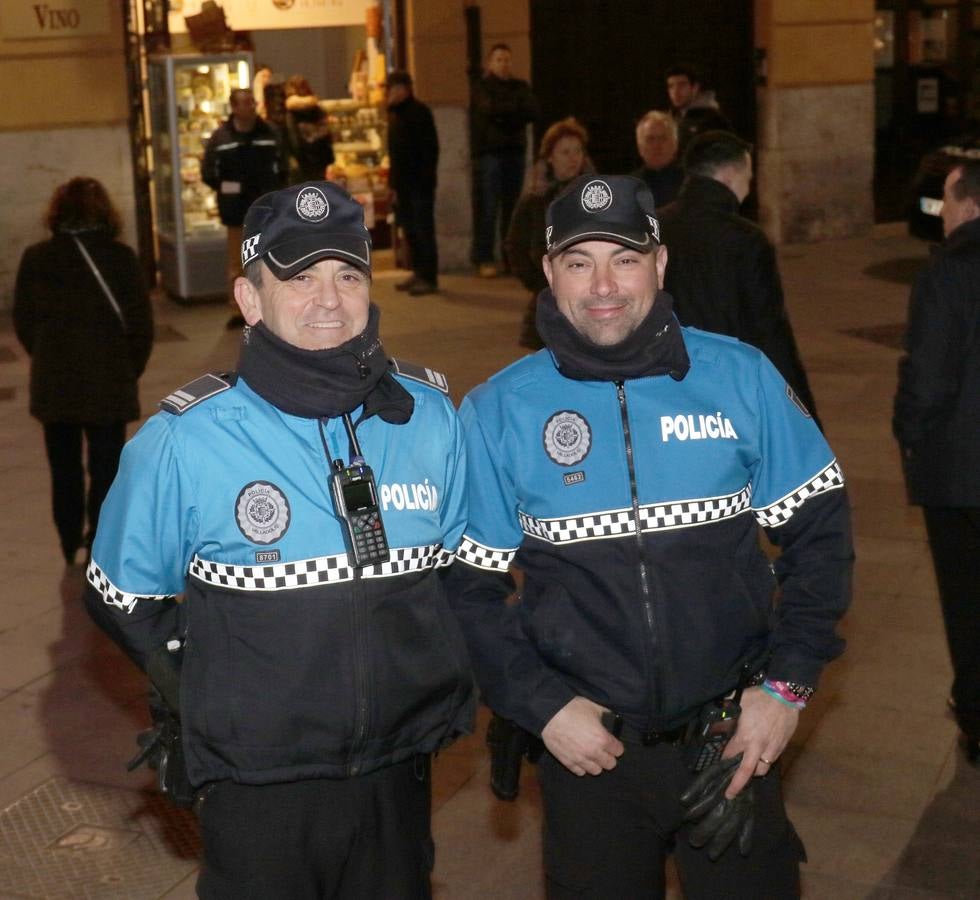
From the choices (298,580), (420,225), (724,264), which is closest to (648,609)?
(298,580)

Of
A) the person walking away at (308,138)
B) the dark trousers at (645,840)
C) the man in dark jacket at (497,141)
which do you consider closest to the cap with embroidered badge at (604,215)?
the dark trousers at (645,840)

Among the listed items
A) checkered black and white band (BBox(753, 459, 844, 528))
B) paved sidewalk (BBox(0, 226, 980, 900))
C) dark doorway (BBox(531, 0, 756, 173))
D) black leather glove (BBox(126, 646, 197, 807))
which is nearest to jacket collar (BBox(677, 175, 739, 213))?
paved sidewalk (BBox(0, 226, 980, 900))

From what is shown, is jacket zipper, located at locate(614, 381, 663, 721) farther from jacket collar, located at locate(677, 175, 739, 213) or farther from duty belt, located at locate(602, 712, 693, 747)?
jacket collar, located at locate(677, 175, 739, 213)

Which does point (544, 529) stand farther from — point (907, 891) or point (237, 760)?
point (907, 891)

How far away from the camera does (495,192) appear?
15930 mm

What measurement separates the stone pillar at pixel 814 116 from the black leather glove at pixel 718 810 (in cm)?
1433

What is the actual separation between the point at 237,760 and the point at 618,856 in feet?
2.76

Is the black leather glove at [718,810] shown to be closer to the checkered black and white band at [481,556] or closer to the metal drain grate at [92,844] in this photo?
the checkered black and white band at [481,556]

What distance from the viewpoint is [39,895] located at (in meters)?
4.89

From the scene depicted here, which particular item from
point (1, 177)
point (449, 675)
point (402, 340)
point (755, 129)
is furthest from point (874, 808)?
point (755, 129)

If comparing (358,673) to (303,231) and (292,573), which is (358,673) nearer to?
(292,573)

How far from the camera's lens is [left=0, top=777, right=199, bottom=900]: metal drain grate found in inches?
195

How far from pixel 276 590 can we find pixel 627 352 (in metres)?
0.87

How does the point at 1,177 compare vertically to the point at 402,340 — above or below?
above
